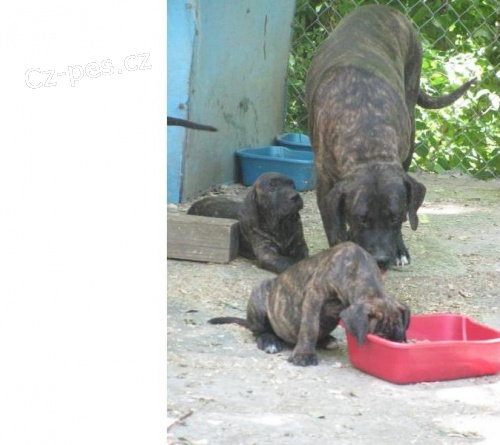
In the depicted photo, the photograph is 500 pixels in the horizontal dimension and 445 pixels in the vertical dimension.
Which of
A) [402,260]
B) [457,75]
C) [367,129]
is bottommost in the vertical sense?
[402,260]

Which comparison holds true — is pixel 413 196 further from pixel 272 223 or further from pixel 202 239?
pixel 202 239

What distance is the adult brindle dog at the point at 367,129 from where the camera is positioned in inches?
230

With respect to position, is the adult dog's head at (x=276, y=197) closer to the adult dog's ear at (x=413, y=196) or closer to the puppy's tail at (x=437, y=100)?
the adult dog's ear at (x=413, y=196)

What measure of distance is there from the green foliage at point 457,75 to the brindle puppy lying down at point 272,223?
3.31 metres

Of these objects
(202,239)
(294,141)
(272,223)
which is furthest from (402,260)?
(294,141)

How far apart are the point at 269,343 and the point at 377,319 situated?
22.8 inches

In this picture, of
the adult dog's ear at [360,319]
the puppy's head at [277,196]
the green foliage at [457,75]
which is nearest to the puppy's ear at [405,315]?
the adult dog's ear at [360,319]

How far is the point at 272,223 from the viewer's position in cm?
662

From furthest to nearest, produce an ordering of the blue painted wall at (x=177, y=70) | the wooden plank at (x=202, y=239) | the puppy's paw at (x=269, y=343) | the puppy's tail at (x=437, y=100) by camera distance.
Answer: the puppy's tail at (x=437, y=100) < the blue painted wall at (x=177, y=70) < the wooden plank at (x=202, y=239) < the puppy's paw at (x=269, y=343)
